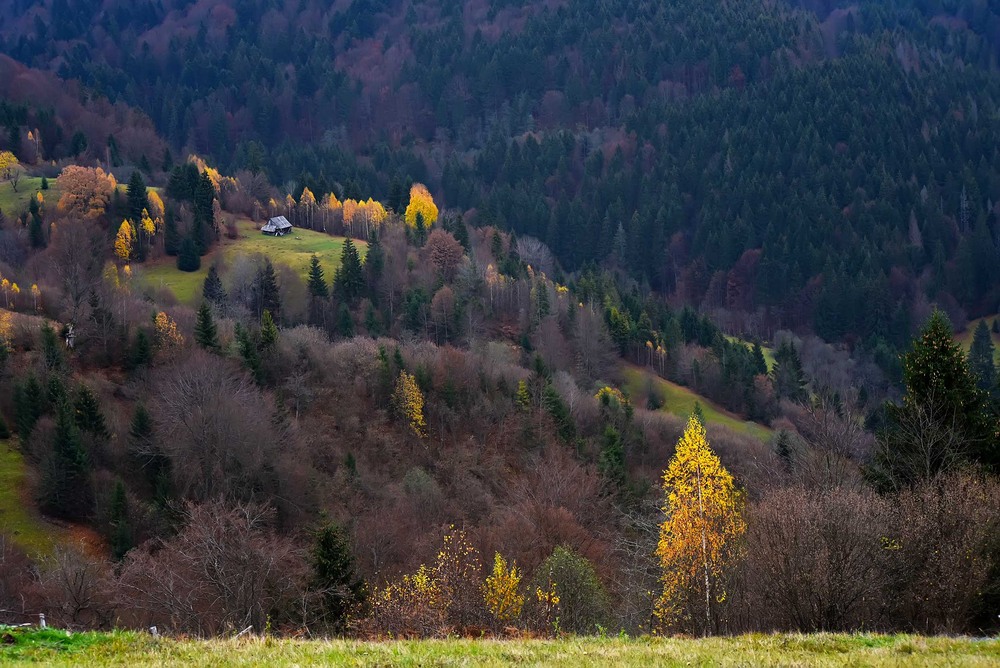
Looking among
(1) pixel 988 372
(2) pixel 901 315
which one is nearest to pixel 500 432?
(1) pixel 988 372

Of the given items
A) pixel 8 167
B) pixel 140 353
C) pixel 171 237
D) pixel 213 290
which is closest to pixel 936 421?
pixel 140 353

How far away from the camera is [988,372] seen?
115m

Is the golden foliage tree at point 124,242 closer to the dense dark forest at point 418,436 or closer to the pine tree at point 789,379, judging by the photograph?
the dense dark forest at point 418,436

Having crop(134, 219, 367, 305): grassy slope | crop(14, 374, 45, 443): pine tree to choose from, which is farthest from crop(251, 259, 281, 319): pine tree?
crop(14, 374, 45, 443): pine tree

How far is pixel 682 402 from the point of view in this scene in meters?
95.9

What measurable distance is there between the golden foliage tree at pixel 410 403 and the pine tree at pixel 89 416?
21.5m

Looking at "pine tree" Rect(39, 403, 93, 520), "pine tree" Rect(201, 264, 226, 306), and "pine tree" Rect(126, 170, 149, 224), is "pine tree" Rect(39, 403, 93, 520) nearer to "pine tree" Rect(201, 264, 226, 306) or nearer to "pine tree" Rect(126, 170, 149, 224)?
"pine tree" Rect(201, 264, 226, 306)

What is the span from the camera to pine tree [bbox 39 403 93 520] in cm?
4956

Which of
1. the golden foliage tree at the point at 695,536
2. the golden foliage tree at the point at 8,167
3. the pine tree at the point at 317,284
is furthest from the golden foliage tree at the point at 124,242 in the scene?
the golden foliage tree at the point at 695,536

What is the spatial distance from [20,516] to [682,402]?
6455cm

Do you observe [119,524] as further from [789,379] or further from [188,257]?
[789,379]

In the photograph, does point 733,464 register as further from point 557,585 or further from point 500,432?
point 557,585

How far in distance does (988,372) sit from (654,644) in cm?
11366

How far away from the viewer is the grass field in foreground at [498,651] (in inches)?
573
